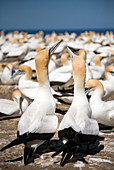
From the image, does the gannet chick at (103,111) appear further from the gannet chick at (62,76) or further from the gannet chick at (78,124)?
the gannet chick at (62,76)

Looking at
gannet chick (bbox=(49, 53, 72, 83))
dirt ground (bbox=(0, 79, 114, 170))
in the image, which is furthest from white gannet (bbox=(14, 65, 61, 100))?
dirt ground (bbox=(0, 79, 114, 170))

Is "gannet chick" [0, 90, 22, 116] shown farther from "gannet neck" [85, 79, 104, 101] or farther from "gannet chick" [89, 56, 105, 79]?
"gannet chick" [89, 56, 105, 79]

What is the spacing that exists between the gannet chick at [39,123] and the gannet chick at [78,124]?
195mm

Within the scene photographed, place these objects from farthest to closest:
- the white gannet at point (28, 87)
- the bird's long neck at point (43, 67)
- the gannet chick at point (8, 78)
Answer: the gannet chick at point (8, 78), the white gannet at point (28, 87), the bird's long neck at point (43, 67)

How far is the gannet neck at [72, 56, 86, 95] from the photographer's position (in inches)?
159

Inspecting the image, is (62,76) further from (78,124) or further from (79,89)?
(78,124)

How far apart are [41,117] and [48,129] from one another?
7.9 inches

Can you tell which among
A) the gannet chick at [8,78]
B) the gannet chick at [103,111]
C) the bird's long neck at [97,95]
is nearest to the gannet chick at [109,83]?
the bird's long neck at [97,95]

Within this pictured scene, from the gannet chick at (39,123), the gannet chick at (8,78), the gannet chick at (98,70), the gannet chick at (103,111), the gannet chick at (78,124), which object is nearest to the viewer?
the gannet chick at (78,124)

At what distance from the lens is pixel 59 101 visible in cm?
677

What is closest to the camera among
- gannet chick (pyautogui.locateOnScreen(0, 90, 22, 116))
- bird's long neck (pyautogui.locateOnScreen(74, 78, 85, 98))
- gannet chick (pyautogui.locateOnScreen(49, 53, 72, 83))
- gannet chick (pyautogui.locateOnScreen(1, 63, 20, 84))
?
bird's long neck (pyautogui.locateOnScreen(74, 78, 85, 98))

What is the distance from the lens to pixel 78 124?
11.7ft

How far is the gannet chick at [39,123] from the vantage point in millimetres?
3457

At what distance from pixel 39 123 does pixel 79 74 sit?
964 mm
